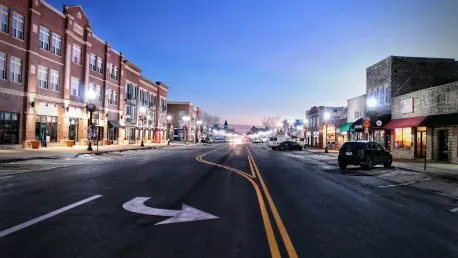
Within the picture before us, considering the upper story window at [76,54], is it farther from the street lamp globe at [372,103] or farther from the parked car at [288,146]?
the street lamp globe at [372,103]

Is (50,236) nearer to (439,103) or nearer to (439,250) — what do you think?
(439,250)

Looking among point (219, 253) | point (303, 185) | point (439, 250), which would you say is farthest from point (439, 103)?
point (219, 253)

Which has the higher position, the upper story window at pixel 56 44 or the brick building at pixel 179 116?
the upper story window at pixel 56 44

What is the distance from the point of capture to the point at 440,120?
25.9m

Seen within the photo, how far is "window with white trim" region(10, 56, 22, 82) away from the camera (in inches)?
1307

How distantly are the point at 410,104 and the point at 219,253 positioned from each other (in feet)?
98.1

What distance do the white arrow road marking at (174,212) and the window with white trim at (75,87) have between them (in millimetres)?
38591

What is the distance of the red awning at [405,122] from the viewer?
28.5 meters

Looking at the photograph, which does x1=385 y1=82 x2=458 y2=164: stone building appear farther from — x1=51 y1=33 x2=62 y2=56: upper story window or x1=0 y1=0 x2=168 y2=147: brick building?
x1=51 y1=33 x2=62 y2=56: upper story window

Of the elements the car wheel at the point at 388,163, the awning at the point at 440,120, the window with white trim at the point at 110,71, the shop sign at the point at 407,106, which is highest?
the window with white trim at the point at 110,71

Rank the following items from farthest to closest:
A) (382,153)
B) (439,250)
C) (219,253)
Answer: (382,153), (439,250), (219,253)

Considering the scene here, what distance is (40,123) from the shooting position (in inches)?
1460

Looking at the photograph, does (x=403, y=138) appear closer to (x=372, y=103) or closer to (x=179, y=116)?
(x=372, y=103)

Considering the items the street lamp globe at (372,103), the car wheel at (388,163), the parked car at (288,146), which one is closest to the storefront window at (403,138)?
the street lamp globe at (372,103)
